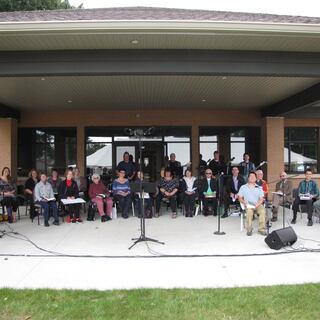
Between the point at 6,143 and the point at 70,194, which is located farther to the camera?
the point at 6,143

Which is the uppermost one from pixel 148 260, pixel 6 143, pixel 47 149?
pixel 6 143

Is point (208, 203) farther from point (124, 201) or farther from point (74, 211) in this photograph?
point (74, 211)

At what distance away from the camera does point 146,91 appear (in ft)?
37.0

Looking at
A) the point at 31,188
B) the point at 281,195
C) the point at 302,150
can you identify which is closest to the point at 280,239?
the point at 281,195

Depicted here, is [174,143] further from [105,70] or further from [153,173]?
[105,70]

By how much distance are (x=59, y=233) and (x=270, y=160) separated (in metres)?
8.91

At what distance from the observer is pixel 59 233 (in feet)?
26.7

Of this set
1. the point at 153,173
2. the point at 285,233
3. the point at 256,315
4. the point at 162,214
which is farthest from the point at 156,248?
the point at 153,173

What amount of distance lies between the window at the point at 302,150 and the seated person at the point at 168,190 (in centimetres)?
719

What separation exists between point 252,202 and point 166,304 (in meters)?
4.59

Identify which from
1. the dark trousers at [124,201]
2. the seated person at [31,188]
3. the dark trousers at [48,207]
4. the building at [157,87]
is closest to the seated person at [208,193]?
the dark trousers at [124,201]

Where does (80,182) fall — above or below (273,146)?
below

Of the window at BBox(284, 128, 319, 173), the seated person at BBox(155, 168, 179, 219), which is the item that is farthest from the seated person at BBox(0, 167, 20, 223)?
the window at BBox(284, 128, 319, 173)

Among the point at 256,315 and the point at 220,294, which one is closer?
the point at 256,315
